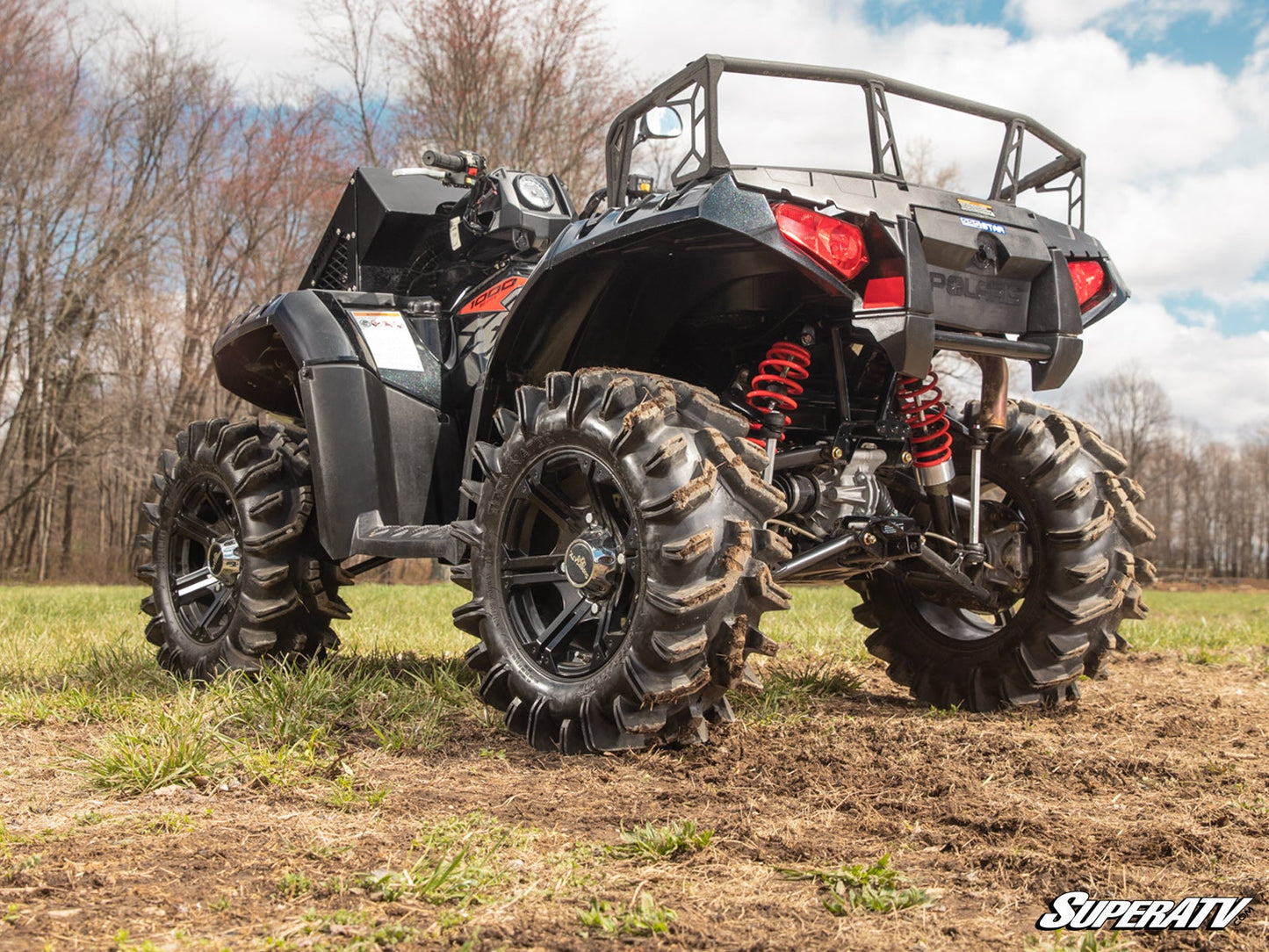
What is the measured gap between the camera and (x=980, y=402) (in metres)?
4.38

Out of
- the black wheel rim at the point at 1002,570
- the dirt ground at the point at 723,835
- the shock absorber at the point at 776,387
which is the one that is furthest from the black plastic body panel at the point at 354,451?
the black wheel rim at the point at 1002,570

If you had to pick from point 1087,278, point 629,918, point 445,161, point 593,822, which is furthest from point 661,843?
point 445,161

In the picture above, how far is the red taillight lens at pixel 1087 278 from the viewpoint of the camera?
4078mm

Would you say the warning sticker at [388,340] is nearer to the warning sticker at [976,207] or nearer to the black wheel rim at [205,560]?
the black wheel rim at [205,560]

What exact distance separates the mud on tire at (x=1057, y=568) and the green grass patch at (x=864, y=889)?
2.19 m

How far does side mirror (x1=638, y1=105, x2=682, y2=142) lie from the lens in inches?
143

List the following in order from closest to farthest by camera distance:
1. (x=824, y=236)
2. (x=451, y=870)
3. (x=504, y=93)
Answer: 1. (x=451, y=870)
2. (x=824, y=236)
3. (x=504, y=93)

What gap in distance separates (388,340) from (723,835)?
9.58 feet

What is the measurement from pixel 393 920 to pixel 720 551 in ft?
4.93

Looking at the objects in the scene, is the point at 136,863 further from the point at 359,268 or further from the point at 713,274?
the point at 359,268

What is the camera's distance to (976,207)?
3.76m

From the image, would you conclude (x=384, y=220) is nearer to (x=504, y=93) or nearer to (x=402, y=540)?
(x=402, y=540)

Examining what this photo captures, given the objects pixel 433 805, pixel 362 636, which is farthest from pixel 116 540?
pixel 433 805

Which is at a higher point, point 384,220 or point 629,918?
point 384,220
